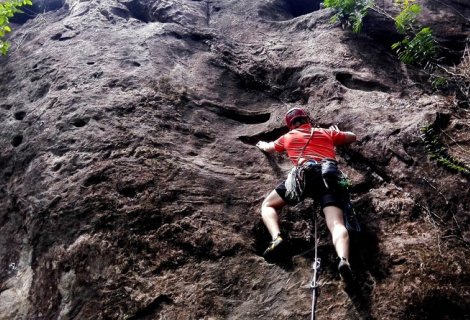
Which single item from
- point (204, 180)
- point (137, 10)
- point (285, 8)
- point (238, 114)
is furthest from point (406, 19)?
point (137, 10)

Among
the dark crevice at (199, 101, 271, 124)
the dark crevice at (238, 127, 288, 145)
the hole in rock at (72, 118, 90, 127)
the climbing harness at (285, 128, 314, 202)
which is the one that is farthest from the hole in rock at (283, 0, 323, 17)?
the climbing harness at (285, 128, 314, 202)

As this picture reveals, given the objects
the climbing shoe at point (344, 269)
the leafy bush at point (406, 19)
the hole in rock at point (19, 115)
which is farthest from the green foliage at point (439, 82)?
the hole in rock at point (19, 115)

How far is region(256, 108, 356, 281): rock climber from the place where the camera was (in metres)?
4.32

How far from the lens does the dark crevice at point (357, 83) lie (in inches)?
298

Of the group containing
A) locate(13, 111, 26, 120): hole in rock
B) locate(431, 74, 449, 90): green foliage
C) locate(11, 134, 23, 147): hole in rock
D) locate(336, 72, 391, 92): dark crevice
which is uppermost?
locate(431, 74, 449, 90): green foliage

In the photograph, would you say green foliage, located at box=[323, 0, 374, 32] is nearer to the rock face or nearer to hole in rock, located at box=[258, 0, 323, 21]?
the rock face

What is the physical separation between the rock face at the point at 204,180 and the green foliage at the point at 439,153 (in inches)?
3.9

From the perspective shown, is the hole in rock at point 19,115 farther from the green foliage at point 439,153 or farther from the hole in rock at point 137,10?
the green foliage at point 439,153

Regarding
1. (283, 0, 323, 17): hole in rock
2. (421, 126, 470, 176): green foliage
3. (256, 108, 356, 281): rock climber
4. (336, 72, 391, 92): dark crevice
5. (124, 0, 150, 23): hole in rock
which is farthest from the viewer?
(283, 0, 323, 17): hole in rock

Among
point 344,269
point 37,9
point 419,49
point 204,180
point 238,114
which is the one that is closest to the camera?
point 344,269

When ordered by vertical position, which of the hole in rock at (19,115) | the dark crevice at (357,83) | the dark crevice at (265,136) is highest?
the dark crevice at (357,83)

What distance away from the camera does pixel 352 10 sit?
895cm

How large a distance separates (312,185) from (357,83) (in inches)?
143

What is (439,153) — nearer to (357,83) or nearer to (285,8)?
(357,83)
